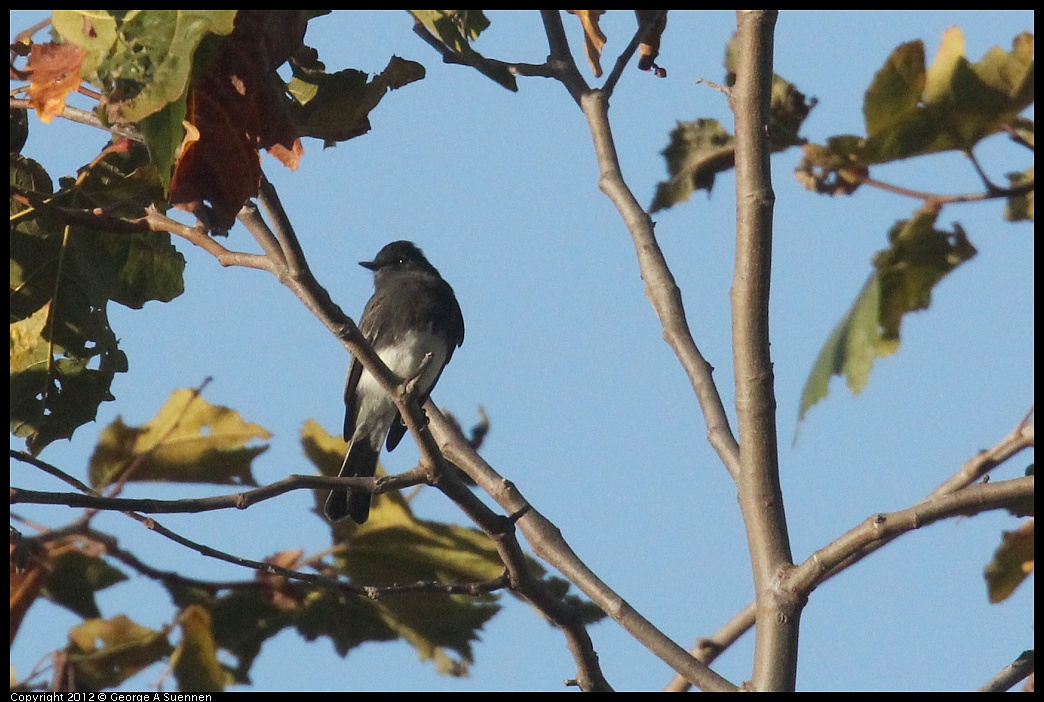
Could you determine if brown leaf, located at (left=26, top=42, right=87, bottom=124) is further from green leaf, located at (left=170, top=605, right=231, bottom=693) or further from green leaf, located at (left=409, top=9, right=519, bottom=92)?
green leaf, located at (left=170, top=605, right=231, bottom=693)

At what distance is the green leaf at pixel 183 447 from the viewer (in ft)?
8.73

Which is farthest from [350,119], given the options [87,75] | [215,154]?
[87,75]

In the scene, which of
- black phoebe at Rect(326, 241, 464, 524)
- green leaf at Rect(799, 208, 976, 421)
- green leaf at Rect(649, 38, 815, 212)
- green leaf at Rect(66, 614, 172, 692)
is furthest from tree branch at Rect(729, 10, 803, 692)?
black phoebe at Rect(326, 241, 464, 524)

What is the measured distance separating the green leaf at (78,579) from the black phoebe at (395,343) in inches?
113

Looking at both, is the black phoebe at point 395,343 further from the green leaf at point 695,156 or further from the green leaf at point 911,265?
the green leaf at point 911,265

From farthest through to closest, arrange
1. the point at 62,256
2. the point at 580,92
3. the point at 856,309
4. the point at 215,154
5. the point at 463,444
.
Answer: the point at 580,92, the point at 463,444, the point at 62,256, the point at 215,154, the point at 856,309

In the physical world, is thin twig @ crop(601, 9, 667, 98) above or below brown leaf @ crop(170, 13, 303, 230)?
above

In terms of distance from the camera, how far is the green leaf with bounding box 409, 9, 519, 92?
9.06 feet

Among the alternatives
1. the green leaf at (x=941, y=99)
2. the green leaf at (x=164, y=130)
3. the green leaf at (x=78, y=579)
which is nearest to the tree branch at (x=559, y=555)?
the green leaf at (x=78, y=579)

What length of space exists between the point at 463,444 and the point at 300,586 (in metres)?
0.66

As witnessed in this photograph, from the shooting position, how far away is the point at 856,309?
1694 mm

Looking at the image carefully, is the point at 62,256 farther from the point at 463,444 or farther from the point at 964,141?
the point at 964,141

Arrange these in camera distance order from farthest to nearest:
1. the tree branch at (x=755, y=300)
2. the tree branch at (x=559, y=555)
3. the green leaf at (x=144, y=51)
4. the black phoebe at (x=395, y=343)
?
the black phoebe at (x=395, y=343) < the tree branch at (x=755, y=300) < the tree branch at (x=559, y=555) < the green leaf at (x=144, y=51)

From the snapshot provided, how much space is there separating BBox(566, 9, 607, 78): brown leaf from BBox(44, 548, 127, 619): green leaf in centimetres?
190
